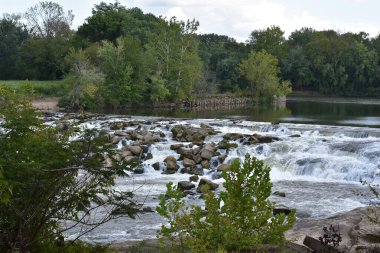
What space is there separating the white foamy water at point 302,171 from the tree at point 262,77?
33838mm

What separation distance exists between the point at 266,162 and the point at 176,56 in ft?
109

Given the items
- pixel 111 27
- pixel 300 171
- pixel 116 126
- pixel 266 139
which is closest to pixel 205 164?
pixel 300 171

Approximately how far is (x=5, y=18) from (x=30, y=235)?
255ft

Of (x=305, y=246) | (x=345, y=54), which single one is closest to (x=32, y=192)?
(x=305, y=246)

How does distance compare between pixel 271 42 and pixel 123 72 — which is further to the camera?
pixel 271 42

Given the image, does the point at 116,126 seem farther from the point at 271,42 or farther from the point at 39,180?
the point at 271,42

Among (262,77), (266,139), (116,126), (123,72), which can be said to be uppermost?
(123,72)

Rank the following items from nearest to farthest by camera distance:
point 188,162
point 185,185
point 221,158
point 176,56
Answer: point 185,185 < point 188,162 < point 221,158 < point 176,56

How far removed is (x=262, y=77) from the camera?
62438 millimetres

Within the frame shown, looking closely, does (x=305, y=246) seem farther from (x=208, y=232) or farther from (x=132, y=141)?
(x=132, y=141)

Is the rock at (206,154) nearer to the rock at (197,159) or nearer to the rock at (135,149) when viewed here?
the rock at (197,159)

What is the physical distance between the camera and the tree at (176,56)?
170 feet

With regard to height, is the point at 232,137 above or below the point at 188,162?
above

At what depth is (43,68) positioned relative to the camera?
63.4 meters
